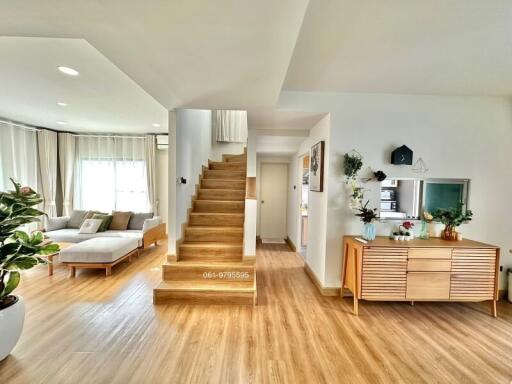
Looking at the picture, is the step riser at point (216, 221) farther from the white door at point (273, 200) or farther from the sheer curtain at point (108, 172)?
the sheer curtain at point (108, 172)

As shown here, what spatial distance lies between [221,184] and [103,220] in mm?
2587

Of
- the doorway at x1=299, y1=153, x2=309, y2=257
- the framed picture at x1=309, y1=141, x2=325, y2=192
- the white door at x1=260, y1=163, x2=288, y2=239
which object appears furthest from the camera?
the white door at x1=260, y1=163, x2=288, y2=239

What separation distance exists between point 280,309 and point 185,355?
3.63 ft

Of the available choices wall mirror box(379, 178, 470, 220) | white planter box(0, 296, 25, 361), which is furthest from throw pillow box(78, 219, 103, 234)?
wall mirror box(379, 178, 470, 220)

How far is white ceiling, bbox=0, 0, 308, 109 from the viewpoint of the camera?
1195 mm

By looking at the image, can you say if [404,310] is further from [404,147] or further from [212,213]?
[212,213]

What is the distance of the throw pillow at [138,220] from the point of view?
4.93 meters

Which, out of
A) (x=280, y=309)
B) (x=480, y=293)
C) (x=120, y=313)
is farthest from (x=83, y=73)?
(x=480, y=293)

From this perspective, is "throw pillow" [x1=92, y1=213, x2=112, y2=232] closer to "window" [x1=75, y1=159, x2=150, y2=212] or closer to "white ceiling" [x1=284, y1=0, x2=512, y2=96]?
"window" [x1=75, y1=159, x2=150, y2=212]

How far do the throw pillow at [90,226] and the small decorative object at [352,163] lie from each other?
4.63 meters

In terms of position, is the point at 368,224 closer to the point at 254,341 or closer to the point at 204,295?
the point at 254,341

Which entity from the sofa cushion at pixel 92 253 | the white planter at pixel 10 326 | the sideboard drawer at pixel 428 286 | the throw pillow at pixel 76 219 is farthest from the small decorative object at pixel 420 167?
the throw pillow at pixel 76 219

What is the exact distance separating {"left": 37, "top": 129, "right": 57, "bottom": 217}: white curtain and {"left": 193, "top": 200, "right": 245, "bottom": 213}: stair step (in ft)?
12.1

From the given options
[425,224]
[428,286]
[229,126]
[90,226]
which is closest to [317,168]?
[425,224]
